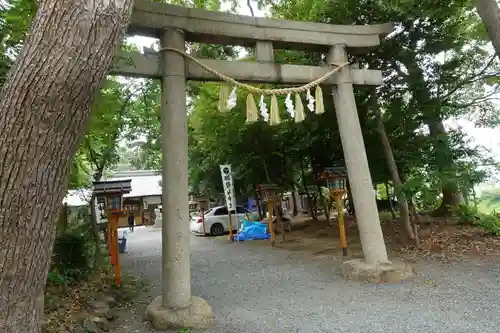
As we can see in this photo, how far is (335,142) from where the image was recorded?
10.9m

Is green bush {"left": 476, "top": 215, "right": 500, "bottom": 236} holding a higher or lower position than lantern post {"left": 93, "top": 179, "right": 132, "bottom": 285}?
lower

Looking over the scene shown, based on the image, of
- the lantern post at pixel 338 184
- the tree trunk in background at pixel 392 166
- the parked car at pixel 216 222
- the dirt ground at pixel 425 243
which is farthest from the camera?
the parked car at pixel 216 222

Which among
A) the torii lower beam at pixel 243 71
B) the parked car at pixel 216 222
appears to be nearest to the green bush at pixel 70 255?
the torii lower beam at pixel 243 71

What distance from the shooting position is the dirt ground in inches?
281

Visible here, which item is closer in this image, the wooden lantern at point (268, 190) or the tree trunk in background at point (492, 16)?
the tree trunk in background at point (492, 16)

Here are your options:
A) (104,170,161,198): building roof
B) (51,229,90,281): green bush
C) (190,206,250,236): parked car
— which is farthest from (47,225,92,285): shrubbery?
(104,170,161,198): building roof

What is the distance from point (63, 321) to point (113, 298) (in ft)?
4.74

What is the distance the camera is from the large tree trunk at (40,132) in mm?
1679

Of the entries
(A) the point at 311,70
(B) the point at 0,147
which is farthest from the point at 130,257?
(B) the point at 0,147

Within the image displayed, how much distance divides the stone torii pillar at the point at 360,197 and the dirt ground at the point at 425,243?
179 centimetres

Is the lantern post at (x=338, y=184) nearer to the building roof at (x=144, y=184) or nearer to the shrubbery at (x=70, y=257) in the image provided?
the shrubbery at (x=70, y=257)

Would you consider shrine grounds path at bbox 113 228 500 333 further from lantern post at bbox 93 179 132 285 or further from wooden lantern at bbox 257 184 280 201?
wooden lantern at bbox 257 184 280 201

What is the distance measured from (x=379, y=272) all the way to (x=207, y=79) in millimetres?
4027

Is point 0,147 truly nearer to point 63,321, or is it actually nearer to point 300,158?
point 63,321
